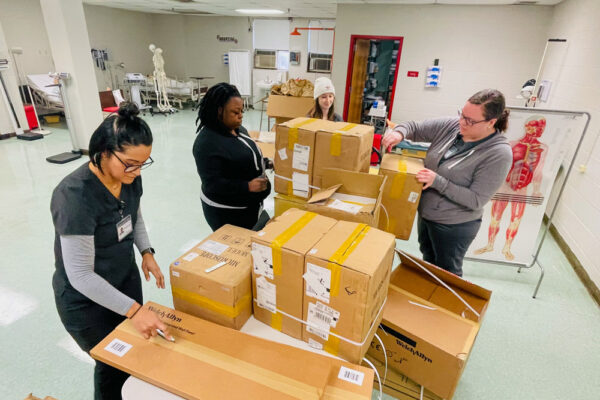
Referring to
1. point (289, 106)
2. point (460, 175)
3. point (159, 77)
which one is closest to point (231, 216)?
point (460, 175)

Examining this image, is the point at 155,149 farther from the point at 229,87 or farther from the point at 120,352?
the point at 120,352

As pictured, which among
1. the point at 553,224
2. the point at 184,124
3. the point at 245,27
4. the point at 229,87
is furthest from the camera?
the point at 245,27

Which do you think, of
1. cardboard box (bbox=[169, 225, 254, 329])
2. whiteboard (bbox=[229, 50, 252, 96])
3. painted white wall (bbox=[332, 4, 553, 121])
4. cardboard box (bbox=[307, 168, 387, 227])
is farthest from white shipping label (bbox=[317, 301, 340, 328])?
whiteboard (bbox=[229, 50, 252, 96])

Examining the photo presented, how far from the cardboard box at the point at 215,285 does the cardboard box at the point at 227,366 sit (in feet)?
0.19

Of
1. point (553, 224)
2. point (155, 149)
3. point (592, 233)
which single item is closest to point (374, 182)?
point (592, 233)

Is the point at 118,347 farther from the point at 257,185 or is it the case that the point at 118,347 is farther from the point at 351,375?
the point at 257,185

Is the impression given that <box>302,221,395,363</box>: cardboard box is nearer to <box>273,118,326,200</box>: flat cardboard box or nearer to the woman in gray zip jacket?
<box>273,118,326,200</box>: flat cardboard box

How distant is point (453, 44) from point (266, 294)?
17.7ft

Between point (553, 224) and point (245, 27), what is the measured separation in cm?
884

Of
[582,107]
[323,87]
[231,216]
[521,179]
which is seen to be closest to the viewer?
[231,216]

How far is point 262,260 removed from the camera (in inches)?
41.4

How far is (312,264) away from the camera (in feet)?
3.12

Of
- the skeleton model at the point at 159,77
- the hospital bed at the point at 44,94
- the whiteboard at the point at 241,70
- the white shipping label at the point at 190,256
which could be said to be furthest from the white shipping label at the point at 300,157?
the whiteboard at the point at 241,70

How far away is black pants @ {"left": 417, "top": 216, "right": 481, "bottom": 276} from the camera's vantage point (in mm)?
1715
